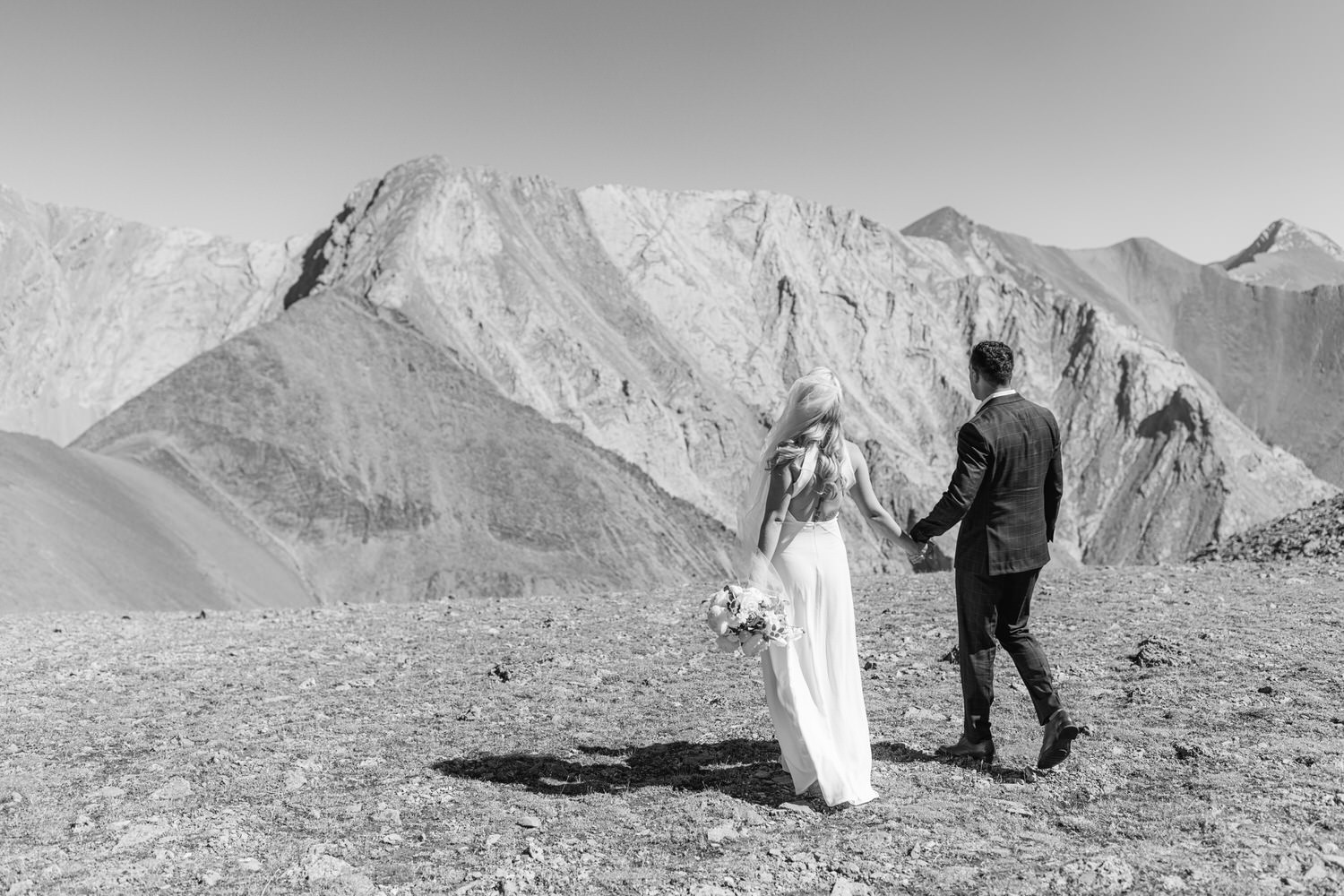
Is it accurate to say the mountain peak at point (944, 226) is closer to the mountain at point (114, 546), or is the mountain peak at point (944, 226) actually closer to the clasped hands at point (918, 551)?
the mountain at point (114, 546)

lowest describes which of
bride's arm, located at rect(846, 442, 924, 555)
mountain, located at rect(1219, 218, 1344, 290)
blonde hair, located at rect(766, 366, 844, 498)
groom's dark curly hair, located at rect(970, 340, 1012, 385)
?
bride's arm, located at rect(846, 442, 924, 555)

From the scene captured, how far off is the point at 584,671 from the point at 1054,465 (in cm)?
458

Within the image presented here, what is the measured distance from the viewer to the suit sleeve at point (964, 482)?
5801 mm

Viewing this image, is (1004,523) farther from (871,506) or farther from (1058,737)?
(1058,737)

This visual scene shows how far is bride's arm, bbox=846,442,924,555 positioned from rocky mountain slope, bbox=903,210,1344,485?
107758 mm

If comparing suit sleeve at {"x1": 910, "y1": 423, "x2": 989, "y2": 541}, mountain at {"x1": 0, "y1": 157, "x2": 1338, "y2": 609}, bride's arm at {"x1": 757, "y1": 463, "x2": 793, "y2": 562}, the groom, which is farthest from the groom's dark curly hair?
mountain at {"x1": 0, "y1": 157, "x2": 1338, "y2": 609}

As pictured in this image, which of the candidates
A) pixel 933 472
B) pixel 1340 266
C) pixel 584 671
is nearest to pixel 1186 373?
pixel 933 472

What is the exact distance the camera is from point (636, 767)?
643 centimetres

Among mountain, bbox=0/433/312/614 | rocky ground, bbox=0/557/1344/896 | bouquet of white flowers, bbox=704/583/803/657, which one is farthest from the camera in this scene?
mountain, bbox=0/433/312/614

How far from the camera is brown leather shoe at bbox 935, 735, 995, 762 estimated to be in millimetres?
6203

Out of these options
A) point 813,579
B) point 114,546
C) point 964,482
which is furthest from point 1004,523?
point 114,546

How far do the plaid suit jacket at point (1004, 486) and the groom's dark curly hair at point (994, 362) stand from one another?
12 centimetres

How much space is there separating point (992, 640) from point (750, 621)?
1581 millimetres

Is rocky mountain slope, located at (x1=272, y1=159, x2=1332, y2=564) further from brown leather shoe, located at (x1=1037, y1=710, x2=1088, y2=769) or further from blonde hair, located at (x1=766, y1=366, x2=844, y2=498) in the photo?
brown leather shoe, located at (x1=1037, y1=710, x2=1088, y2=769)
